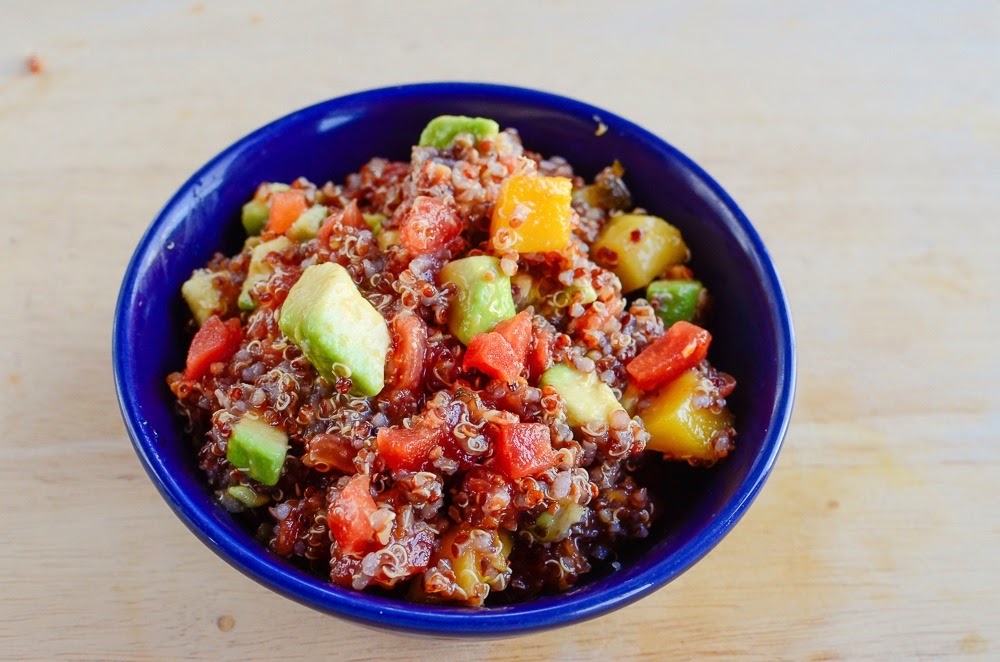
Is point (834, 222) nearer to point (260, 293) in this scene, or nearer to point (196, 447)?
point (260, 293)

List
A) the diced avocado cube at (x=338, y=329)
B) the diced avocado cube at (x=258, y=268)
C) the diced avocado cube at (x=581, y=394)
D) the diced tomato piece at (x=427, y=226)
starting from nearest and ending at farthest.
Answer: the diced avocado cube at (x=338, y=329)
the diced avocado cube at (x=581, y=394)
the diced tomato piece at (x=427, y=226)
the diced avocado cube at (x=258, y=268)

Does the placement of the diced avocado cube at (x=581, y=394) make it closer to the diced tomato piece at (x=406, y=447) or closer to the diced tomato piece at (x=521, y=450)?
the diced tomato piece at (x=521, y=450)

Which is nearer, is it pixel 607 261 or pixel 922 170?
pixel 607 261

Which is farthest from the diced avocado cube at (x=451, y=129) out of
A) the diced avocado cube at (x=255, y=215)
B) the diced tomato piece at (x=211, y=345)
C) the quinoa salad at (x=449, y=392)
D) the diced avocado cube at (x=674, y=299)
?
the diced tomato piece at (x=211, y=345)

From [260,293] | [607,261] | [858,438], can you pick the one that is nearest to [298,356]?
[260,293]

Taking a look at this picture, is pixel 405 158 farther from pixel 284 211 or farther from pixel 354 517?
pixel 354 517
